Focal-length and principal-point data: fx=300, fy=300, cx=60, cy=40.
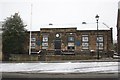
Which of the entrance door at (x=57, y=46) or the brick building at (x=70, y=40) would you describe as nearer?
the entrance door at (x=57, y=46)

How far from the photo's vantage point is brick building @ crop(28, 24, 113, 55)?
2803 inches

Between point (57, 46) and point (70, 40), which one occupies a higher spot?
point (70, 40)

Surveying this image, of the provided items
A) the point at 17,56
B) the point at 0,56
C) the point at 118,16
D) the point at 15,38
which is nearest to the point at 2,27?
the point at 15,38

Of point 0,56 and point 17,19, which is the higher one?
point 17,19

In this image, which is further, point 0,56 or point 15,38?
point 15,38

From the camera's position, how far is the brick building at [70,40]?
234 feet

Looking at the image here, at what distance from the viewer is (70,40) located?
239 feet

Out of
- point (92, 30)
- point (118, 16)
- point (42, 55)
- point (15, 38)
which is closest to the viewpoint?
point (42, 55)

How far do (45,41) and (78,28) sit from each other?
883 centimetres

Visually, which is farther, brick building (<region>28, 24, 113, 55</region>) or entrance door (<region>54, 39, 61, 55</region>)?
brick building (<region>28, 24, 113, 55</region>)

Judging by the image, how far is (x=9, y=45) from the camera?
59312 millimetres

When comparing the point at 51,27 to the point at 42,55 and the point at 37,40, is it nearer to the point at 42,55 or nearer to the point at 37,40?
the point at 37,40

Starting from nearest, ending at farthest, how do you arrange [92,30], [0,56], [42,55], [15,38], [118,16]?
1. [0,56]
2. [42,55]
3. [15,38]
4. [92,30]
5. [118,16]

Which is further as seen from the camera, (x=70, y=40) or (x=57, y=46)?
(x=70, y=40)
